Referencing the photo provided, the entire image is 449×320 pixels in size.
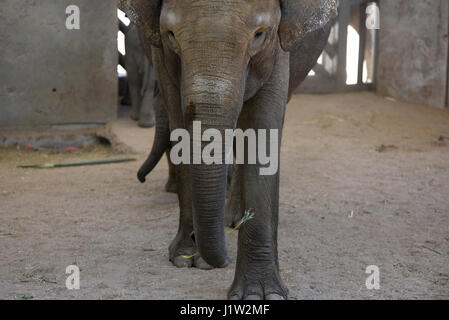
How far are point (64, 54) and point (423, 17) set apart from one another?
193 inches

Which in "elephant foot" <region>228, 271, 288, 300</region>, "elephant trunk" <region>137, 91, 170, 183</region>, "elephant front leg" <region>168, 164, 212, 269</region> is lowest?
"elephant foot" <region>228, 271, 288, 300</region>

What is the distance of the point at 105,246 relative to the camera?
16.4 feet

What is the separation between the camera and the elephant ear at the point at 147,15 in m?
3.78

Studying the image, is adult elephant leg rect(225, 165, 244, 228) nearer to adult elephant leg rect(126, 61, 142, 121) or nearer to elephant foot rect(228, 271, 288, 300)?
elephant foot rect(228, 271, 288, 300)

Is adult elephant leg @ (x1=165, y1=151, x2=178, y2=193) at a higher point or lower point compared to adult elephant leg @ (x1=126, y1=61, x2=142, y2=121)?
lower

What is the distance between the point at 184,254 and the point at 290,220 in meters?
1.23

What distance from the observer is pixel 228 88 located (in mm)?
3289

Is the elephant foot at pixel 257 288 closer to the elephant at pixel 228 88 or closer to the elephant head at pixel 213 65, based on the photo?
the elephant at pixel 228 88

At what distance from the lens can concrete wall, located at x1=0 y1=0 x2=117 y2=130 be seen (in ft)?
26.9

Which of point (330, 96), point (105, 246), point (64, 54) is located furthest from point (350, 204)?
point (330, 96)

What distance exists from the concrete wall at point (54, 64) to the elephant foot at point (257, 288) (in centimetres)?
511

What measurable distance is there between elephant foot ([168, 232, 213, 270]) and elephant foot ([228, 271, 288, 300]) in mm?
593

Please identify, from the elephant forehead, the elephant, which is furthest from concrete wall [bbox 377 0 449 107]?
the elephant forehead

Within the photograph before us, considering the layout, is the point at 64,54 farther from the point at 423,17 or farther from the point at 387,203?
the point at 423,17
